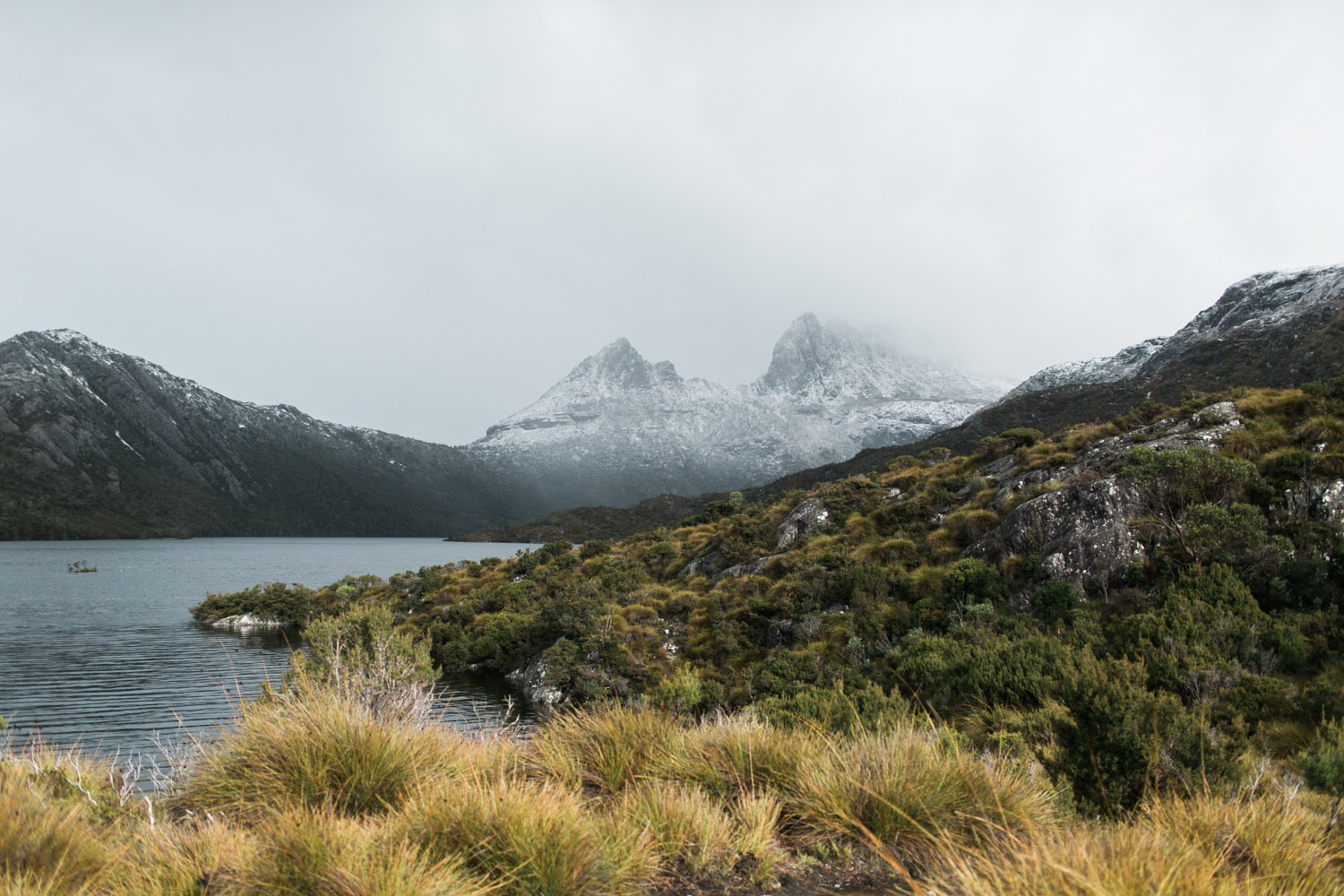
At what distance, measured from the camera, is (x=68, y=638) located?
38.5 meters

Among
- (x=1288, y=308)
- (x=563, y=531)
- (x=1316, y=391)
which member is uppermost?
(x=1288, y=308)

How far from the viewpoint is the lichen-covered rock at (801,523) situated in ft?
93.0

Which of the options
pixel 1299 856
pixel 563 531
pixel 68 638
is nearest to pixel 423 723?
pixel 1299 856

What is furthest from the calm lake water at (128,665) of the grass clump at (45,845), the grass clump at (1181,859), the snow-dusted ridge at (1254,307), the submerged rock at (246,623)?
the snow-dusted ridge at (1254,307)

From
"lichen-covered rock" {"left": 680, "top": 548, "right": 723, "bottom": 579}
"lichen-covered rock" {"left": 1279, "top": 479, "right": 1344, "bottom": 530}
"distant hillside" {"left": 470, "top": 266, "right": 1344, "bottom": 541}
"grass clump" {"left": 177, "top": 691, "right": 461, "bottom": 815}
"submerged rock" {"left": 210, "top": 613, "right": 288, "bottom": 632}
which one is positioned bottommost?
"submerged rock" {"left": 210, "top": 613, "right": 288, "bottom": 632}

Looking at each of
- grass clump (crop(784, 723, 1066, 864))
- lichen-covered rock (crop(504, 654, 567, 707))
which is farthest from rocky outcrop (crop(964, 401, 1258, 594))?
lichen-covered rock (crop(504, 654, 567, 707))

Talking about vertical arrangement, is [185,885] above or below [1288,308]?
below

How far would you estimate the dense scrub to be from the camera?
7344 millimetres

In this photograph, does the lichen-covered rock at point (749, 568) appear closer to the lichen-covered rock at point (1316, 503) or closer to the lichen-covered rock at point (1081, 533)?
the lichen-covered rock at point (1081, 533)

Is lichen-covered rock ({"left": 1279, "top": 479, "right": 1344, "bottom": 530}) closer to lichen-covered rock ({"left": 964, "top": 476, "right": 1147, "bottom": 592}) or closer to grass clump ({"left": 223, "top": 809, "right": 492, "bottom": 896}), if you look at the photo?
lichen-covered rock ({"left": 964, "top": 476, "right": 1147, "bottom": 592})

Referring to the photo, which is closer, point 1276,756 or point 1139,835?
point 1139,835

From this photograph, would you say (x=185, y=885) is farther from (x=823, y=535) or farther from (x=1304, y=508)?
(x=823, y=535)

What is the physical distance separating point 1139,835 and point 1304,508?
16.1 meters

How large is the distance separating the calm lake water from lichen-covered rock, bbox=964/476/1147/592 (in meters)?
14.4
